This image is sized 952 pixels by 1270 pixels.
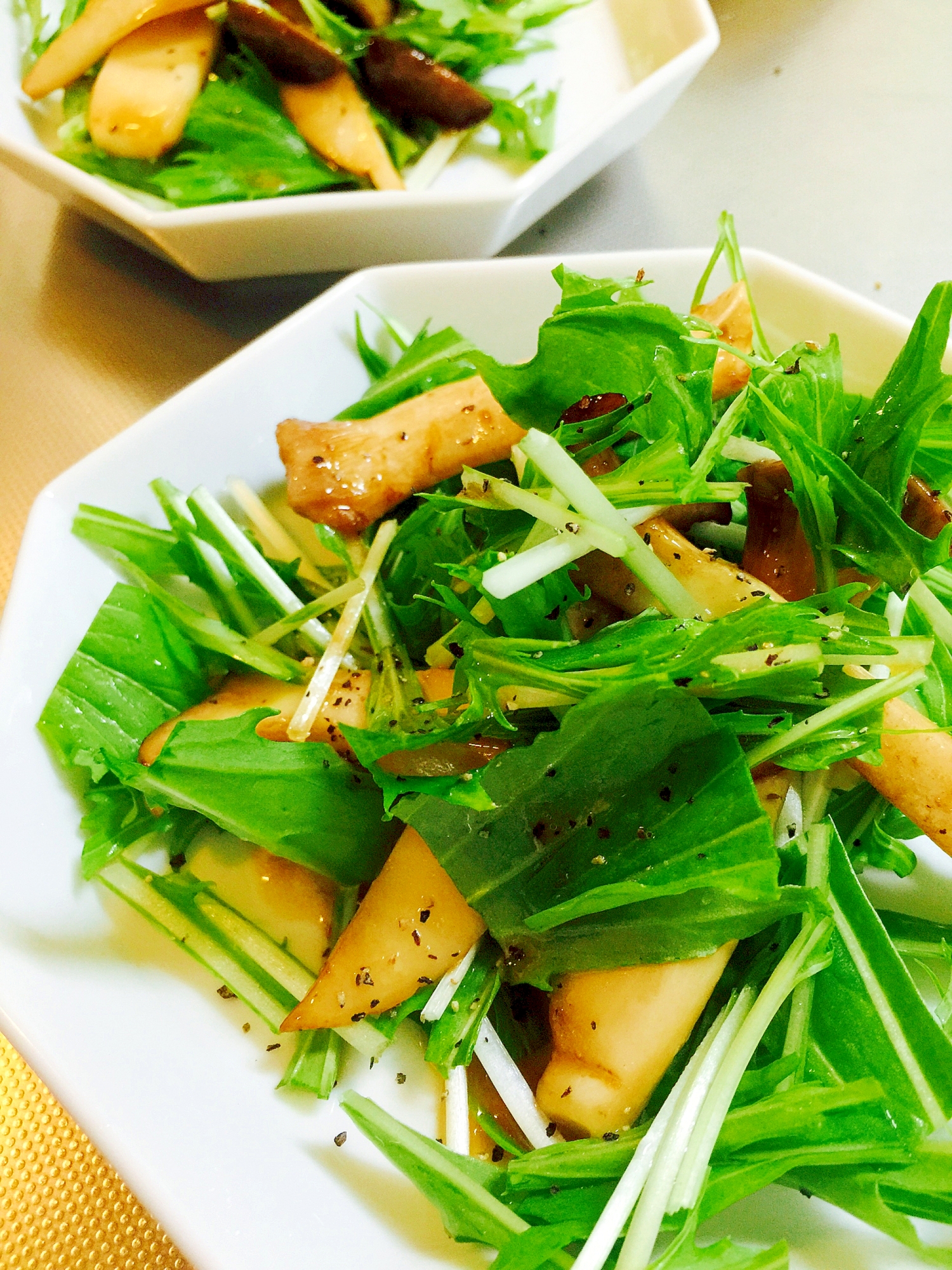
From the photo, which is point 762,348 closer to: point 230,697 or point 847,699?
point 847,699

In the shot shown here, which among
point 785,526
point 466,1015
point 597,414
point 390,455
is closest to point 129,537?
point 390,455

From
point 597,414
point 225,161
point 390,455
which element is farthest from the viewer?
point 225,161

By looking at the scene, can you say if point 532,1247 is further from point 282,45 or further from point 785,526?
point 282,45

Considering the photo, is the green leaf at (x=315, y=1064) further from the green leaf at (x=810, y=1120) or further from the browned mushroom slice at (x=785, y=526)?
the browned mushroom slice at (x=785, y=526)

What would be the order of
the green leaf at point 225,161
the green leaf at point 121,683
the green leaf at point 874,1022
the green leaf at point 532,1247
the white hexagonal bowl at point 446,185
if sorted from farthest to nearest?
the green leaf at point 225,161 → the white hexagonal bowl at point 446,185 → the green leaf at point 121,683 → the green leaf at point 874,1022 → the green leaf at point 532,1247

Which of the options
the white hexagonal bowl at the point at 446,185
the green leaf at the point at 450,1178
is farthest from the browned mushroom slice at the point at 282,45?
the green leaf at the point at 450,1178
